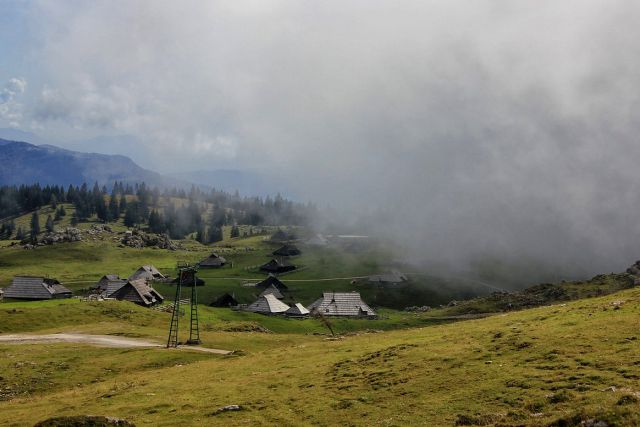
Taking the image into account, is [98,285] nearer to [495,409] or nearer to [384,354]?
[384,354]

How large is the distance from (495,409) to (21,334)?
70.1m

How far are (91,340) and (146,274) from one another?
96.8m

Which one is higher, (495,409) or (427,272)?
(427,272)

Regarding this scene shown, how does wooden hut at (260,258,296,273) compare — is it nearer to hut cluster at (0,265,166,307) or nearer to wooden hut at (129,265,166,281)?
wooden hut at (129,265,166,281)

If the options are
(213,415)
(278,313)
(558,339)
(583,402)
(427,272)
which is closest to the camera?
(583,402)

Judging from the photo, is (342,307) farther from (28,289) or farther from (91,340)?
(28,289)

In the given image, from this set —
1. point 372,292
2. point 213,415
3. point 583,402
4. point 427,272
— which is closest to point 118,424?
point 213,415

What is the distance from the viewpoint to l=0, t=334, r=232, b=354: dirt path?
64.8 metres

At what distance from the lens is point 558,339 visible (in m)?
35.3

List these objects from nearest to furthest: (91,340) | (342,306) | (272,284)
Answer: (91,340)
(342,306)
(272,284)

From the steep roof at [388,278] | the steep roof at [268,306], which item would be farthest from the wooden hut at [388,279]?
the steep roof at [268,306]

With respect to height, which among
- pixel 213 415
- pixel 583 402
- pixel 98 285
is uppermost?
pixel 98 285

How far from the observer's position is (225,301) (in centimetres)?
12762

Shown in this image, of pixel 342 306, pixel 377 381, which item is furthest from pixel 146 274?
pixel 377 381
